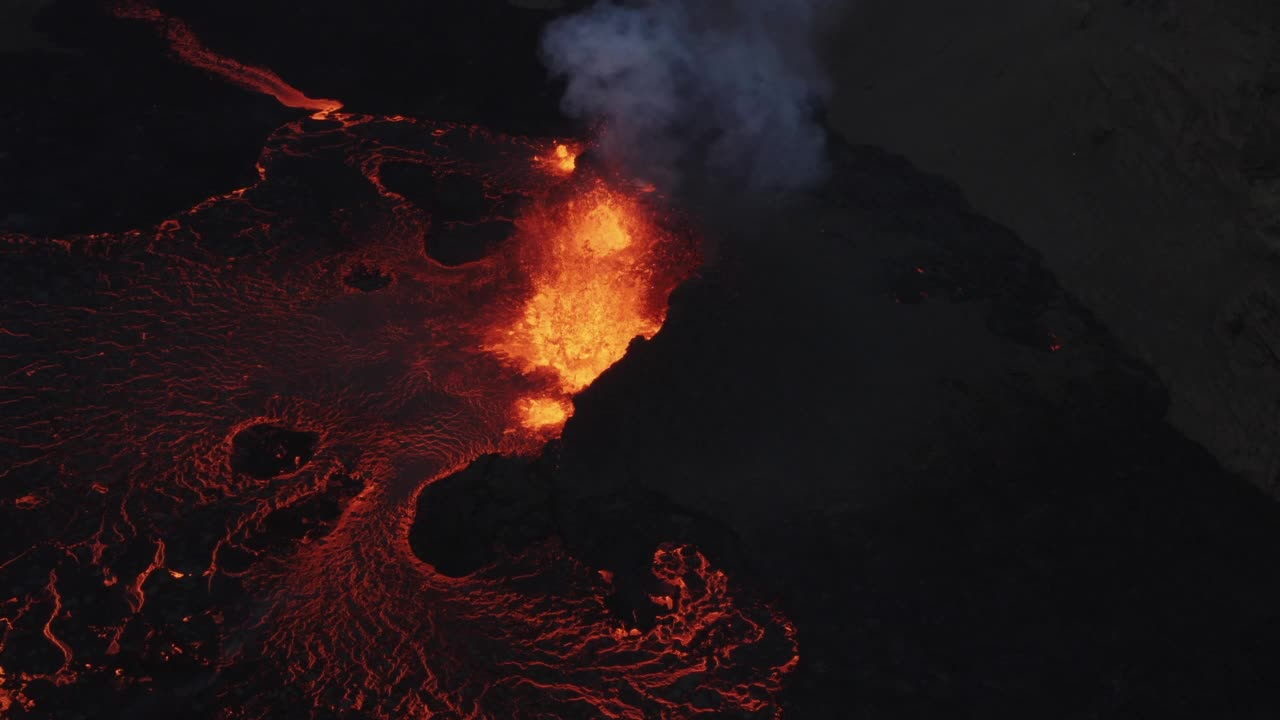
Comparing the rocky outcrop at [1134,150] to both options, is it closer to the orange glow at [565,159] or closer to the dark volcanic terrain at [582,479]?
the dark volcanic terrain at [582,479]

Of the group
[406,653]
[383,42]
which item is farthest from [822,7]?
[406,653]

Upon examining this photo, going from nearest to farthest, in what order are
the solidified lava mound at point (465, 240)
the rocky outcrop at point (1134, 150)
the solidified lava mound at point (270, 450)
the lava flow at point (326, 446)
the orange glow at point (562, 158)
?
1. the lava flow at point (326, 446)
2. the solidified lava mound at point (270, 450)
3. the rocky outcrop at point (1134, 150)
4. the solidified lava mound at point (465, 240)
5. the orange glow at point (562, 158)

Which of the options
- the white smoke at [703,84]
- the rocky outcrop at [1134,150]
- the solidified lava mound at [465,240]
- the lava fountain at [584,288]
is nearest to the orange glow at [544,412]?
the lava fountain at [584,288]

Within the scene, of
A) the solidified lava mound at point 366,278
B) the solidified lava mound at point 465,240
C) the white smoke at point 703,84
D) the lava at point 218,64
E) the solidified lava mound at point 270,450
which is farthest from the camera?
the lava at point 218,64

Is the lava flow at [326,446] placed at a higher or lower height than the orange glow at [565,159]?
lower

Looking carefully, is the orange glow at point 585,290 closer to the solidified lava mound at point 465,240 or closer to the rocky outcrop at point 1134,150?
the solidified lava mound at point 465,240

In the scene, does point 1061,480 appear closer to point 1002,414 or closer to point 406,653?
point 1002,414

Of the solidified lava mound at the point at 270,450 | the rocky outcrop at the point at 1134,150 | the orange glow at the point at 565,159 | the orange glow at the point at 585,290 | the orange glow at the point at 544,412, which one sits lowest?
the solidified lava mound at the point at 270,450

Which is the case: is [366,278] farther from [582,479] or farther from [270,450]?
[582,479]

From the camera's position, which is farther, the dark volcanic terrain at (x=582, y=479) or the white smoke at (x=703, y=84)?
the white smoke at (x=703, y=84)

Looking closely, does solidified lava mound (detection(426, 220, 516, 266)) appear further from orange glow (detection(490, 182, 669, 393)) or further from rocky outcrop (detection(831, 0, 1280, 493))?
rocky outcrop (detection(831, 0, 1280, 493))
